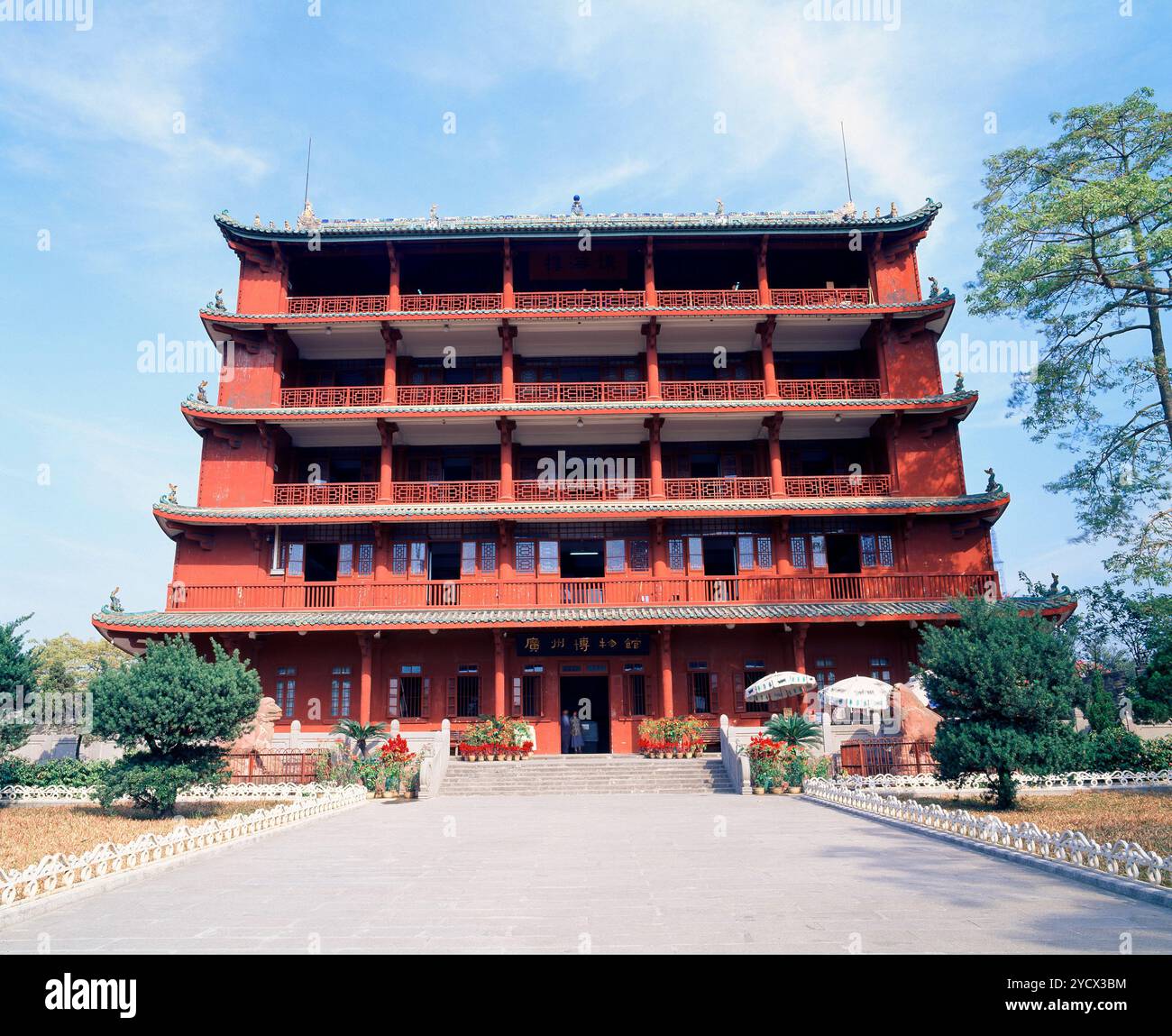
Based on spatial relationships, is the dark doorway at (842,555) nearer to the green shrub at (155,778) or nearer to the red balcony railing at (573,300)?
the red balcony railing at (573,300)

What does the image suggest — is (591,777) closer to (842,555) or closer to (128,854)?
(842,555)

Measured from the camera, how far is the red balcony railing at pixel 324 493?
27.5m

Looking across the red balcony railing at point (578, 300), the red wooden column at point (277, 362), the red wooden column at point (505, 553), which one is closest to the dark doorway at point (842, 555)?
the red balcony railing at point (578, 300)

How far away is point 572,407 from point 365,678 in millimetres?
10784

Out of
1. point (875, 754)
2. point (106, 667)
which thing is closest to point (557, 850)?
point (106, 667)

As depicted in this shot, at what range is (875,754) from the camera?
20188 mm

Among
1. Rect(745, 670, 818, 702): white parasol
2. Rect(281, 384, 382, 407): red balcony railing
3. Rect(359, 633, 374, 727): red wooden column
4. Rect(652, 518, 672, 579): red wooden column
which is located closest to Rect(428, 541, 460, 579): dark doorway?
Rect(359, 633, 374, 727): red wooden column

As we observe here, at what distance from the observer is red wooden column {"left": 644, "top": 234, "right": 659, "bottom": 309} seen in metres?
28.2

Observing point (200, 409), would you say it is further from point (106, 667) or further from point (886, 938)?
point (886, 938)

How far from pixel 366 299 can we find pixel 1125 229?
76.9ft

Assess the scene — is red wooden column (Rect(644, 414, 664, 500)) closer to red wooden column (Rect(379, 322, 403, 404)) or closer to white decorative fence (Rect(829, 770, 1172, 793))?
red wooden column (Rect(379, 322, 403, 404))
